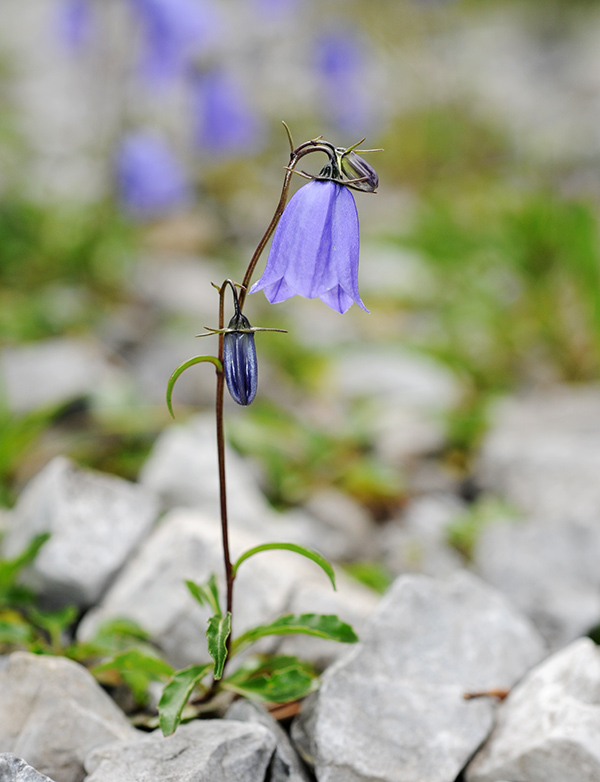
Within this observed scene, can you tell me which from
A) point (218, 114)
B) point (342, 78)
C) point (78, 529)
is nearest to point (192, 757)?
point (78, 529)

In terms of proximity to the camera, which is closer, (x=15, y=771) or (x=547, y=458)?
(x=15, y=771)

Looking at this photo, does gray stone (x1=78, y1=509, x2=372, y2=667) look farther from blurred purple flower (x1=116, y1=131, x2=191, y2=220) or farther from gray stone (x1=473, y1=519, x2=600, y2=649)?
blurred purple flower (x1=116, y1=131, x2=191, y2=220)

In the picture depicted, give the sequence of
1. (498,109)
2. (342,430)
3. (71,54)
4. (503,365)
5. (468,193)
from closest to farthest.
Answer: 1. (342,430)
2. (503,365)
3. (71,54)
4. (468,193)
5. (498,109)

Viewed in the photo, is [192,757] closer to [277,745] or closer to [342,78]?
[277,745]

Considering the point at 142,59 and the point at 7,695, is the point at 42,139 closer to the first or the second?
the point at 142,59

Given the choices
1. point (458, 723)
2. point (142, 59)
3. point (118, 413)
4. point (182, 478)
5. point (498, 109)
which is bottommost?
point (458, 723)

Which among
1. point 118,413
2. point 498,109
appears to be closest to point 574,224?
point 118,413
